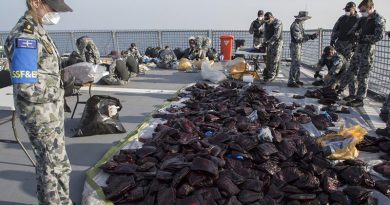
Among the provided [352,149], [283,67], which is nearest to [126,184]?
[352,149]

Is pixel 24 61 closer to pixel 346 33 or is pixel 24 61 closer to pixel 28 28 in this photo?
pixel 28 28

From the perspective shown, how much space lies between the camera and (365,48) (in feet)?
19.2

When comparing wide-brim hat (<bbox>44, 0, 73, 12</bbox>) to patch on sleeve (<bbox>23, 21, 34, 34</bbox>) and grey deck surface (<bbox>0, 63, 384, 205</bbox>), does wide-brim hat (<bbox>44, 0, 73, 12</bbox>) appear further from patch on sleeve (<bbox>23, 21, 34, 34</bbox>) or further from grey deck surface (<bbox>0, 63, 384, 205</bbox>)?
grey deck surface (<bbox>0, 63, 384, 205</bbox>)

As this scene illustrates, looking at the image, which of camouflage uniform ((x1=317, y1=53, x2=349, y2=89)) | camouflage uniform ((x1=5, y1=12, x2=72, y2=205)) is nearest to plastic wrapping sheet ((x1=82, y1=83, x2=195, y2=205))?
camouflage uniform ((x1=5, y1=12, x2=72, y2=205))

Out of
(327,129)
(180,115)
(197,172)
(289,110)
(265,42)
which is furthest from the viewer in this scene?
(265,42)

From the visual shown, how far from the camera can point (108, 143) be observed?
4285 millimetres

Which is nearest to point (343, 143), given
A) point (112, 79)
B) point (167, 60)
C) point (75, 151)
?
point (75, 151)

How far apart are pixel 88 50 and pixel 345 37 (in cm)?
677

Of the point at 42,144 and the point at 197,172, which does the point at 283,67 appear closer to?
the point at 197,172

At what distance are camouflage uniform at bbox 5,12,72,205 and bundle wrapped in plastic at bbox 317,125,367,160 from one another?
9.59 feet

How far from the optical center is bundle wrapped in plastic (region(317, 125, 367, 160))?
12.1ft

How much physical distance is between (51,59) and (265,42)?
6873mm

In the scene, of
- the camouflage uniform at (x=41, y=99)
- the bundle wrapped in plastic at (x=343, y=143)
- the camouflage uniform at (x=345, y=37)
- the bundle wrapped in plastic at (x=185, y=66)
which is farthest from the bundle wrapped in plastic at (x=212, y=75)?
the camouflage uniform at (x=41, y=99)

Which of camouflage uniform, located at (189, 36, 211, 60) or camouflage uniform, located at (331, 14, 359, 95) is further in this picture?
camouflage uniform, located at (189, 36, 211, 60)
